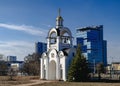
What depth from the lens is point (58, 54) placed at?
58.3 meters

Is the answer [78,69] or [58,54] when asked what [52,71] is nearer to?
[58,54]

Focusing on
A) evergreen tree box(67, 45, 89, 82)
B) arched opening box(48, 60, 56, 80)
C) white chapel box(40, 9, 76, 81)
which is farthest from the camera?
arched opening box(48, 60, 56, 80)

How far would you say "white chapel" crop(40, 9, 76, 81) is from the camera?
187 ft

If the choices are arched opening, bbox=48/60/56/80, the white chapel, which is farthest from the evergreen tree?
arched opening, bbox=48/60/56/80

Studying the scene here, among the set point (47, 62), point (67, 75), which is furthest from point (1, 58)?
point (67, 75)

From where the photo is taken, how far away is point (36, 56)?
105 meters

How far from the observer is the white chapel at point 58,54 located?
56969 millimetres

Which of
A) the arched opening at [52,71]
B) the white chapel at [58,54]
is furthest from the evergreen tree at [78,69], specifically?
the arched opening at [52,71]

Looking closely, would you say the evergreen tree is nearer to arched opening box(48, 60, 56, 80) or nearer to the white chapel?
the white chapel

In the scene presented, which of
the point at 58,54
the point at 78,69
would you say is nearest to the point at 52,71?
the point at 58,54

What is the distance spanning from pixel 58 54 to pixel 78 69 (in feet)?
26.4

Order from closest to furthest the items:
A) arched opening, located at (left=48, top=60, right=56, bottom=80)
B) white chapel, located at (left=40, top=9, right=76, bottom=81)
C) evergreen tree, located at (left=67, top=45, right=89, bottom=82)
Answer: evergreen tree, located at (left=67, top=45, right=89, bottom=82), white chapel, located at (left=40, top=9, right=76, bottom=81), arched opening, located at (left=48, top=60, right=56, bottom=80)

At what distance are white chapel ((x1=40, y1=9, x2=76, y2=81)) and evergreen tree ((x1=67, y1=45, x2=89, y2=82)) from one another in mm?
4130

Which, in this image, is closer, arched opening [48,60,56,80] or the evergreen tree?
the evergreen tree
